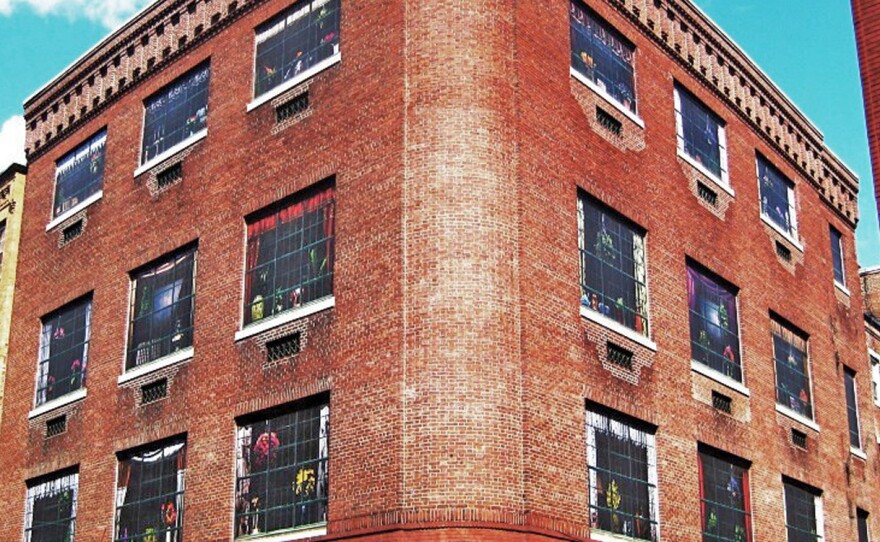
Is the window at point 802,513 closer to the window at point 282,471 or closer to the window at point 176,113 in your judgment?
the window at point 282,471

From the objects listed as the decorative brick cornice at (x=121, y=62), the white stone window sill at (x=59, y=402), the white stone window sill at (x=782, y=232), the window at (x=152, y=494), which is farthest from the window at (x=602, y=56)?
the white stone window sill at (x=59, y=402)

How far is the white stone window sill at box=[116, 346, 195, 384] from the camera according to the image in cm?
2309

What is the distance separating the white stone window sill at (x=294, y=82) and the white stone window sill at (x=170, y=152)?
167cm

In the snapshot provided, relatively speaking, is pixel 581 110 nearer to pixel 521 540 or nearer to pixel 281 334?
pixel 281 334

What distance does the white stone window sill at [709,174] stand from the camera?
26.0 metres

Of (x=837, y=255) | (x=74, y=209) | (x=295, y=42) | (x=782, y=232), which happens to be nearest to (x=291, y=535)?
(x=295, y=42)

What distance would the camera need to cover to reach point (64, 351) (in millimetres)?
26812

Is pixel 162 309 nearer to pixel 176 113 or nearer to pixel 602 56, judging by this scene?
pixel 176 113

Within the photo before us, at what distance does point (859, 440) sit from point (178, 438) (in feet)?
61.6

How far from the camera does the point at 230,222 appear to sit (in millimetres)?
23328

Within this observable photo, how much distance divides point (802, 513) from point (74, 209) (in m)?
18.4

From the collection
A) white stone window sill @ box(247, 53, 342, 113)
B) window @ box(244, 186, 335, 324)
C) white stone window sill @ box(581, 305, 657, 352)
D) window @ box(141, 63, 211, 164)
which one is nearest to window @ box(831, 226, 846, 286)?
white stone window sill @ box(581, 305, 657, 352)

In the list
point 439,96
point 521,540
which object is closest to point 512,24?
point 439,96

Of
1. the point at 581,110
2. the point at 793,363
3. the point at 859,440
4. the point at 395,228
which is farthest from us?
the point at 859,440
